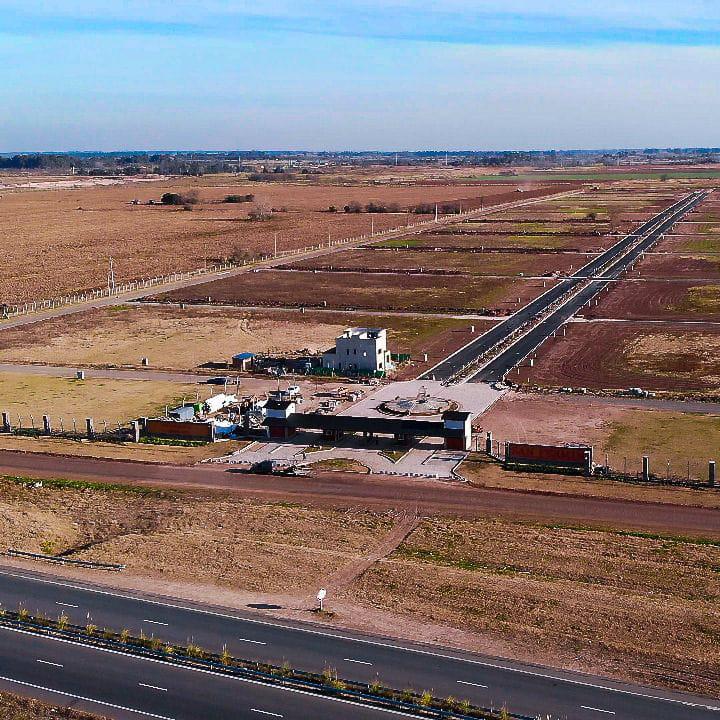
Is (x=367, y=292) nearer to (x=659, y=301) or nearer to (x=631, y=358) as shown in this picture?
(x=659, y=301)

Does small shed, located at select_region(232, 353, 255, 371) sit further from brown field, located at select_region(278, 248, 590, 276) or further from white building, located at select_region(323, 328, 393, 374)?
brown field, located at select_region(278, 248, 590, 276)

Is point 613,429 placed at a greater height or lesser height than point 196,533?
greater

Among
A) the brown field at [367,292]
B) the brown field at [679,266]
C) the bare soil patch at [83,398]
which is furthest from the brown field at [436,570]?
the brown field at [679,266]

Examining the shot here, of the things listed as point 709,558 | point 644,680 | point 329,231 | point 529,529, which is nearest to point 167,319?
point 529,529

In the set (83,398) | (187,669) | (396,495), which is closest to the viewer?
(187,669)

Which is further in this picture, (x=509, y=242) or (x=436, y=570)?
(x=509, y=242)

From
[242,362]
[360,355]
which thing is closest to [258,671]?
[360,355]

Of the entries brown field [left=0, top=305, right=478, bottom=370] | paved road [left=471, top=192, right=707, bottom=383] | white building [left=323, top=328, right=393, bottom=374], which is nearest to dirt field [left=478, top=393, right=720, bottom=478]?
paved road [left=471, top=192, right=707, bottom=383]
